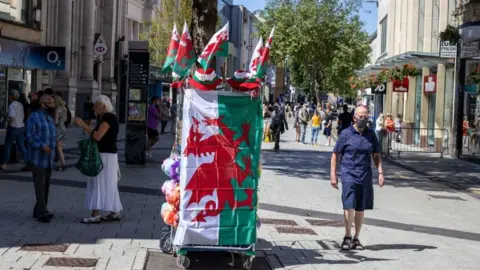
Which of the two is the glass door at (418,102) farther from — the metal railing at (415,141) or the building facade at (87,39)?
the building facade at (87,39)

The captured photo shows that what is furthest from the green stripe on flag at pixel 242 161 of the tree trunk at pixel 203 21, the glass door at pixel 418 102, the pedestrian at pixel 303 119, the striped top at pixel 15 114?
the glass door at pixel 418 102

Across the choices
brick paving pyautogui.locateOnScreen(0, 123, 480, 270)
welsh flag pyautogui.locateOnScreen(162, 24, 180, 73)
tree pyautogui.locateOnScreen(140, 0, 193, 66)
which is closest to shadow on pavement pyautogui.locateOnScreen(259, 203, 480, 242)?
brick paving pyautogui.locateOnScreen(0, 123, 480, 270)

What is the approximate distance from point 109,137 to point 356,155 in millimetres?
3398

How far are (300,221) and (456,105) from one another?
720 inches

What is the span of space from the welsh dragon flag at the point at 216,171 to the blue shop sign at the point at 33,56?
21807 millimetres

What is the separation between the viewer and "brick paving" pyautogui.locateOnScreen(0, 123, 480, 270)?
8.67 meters

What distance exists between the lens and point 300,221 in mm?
11766

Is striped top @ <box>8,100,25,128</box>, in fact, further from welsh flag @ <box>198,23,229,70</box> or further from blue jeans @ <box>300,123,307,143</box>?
blue jeans @ <box>300,123,307,143</box>

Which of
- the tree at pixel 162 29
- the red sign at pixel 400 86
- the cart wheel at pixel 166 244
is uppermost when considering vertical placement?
the tree at pixel 162 29

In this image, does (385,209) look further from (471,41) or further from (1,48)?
(1,48)

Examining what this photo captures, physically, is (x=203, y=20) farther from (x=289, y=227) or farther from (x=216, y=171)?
(x=216, y=171)

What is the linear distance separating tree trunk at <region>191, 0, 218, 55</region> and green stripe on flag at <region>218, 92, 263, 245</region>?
6211 mm

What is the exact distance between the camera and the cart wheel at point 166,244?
8680 mm

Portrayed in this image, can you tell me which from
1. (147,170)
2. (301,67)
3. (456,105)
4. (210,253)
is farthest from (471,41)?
(301,67)
